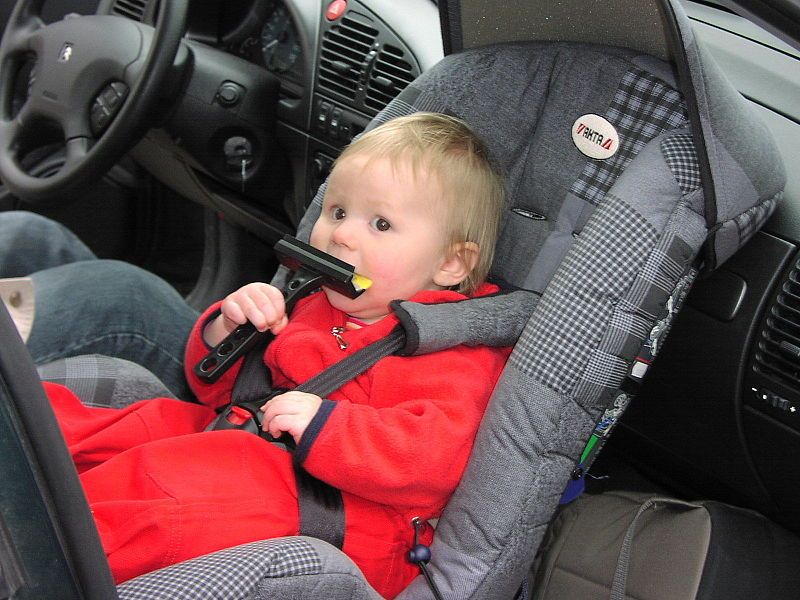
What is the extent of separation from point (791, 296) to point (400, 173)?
577mm

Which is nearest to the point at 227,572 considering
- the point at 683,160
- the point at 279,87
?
the point at 683,160

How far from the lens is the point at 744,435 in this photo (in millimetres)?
1389

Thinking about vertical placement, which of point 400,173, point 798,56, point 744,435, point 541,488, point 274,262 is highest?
point 798,56

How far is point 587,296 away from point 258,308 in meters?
0.48

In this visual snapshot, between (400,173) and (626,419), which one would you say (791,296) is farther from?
(400,173)

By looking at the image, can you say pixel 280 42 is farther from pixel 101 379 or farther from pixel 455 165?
pixel 101 379

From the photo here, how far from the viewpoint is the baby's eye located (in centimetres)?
133

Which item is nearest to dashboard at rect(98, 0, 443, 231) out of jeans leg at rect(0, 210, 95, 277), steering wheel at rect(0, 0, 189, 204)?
steering wheel at rect(0, 0, 189, 204)

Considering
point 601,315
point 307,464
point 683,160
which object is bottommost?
point 307,464

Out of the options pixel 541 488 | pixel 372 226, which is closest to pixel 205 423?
pixel 372 226

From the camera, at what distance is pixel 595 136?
1.34m

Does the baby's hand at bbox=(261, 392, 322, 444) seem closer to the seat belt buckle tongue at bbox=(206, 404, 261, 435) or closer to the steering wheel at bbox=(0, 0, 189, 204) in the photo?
the seat belt buckle tongue at bbox=(206, 404, 261, 435)

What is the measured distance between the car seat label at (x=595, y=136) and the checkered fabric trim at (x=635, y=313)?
0.80 ft

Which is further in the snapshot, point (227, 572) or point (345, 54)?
point (345, 54)
